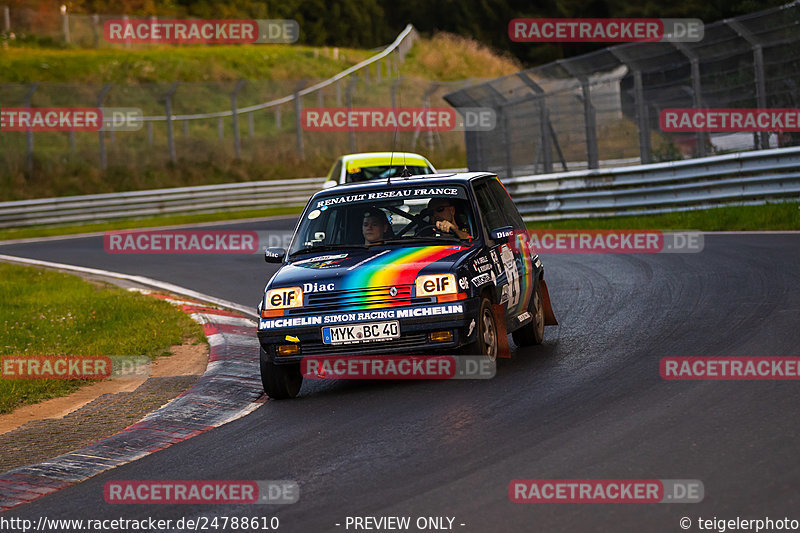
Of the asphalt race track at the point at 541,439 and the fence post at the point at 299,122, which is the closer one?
the asphalt race track at the point at 541,439

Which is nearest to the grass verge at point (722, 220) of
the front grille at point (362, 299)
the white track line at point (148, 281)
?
the white track line at point (148, 281)

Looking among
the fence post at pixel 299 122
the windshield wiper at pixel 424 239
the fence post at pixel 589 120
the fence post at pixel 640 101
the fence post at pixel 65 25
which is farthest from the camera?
the fence post at pixel 65 25

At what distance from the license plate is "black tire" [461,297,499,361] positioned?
63 centimetres

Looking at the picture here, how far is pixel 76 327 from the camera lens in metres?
12.7

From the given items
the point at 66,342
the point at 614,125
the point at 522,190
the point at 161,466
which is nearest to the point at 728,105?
the point at 614,125

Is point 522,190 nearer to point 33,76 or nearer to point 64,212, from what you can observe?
point 64,212

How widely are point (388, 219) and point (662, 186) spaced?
41.8ft

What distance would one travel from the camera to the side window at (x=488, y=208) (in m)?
9.67

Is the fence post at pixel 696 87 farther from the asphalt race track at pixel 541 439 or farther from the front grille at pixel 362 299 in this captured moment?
the front grille at pixel 362 299

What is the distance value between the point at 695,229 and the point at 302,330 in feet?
39.6

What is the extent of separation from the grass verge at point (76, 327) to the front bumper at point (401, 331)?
2.37 m

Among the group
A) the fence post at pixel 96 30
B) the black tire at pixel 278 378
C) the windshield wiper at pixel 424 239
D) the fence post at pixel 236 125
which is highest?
the fence post at pixel 96 30

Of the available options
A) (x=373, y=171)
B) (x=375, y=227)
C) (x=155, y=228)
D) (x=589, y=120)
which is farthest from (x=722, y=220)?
(x=155, y=228)

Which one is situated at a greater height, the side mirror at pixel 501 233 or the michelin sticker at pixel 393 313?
the side mirror at pixel 501 233
